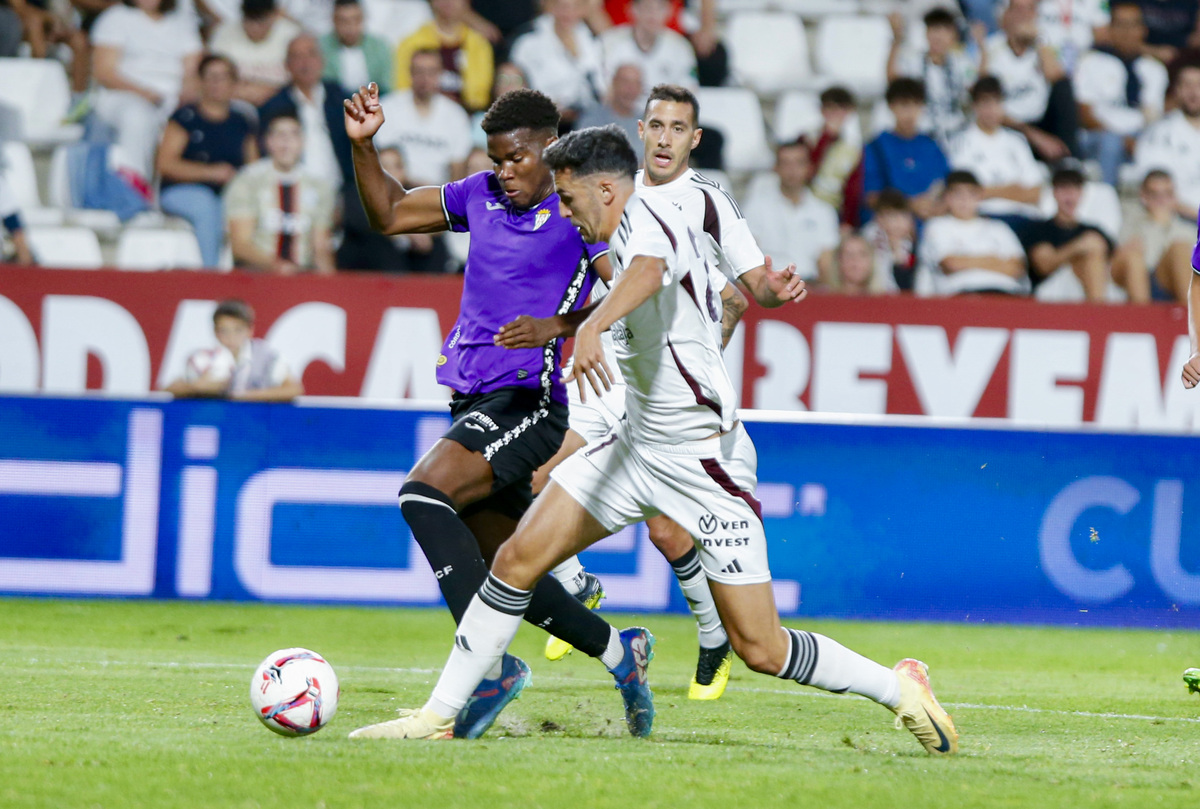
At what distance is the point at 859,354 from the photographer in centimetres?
1109

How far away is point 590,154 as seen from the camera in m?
4.26

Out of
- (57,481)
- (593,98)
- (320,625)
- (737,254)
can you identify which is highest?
(593,98)

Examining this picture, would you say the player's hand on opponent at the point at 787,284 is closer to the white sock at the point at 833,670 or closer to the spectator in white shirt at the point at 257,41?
the white sock at the point at 833,670

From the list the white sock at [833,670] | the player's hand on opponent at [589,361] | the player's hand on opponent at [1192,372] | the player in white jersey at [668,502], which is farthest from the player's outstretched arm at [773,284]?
the player's hand on opponent at [1192,372]

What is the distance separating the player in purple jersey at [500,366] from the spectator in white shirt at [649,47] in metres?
7.18

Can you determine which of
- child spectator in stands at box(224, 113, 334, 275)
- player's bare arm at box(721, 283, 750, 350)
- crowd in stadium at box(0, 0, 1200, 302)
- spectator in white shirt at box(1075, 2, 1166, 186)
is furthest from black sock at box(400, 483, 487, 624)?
spectator in white shirt at box(1075, 2, 1166, 186)

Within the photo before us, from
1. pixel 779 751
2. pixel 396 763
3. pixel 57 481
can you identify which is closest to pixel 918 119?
pixel 57 481

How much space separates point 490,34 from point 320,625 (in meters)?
6.04

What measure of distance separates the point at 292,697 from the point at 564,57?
8.63 m

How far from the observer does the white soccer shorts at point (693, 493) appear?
4422 millimetres

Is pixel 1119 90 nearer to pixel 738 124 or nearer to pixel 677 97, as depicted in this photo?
pixel 738 124

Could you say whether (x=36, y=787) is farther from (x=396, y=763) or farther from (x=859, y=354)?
(x=859, y=354)

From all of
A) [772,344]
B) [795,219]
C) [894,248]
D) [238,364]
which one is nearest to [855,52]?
[795,219]

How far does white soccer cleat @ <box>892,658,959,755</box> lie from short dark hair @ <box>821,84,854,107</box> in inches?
328
